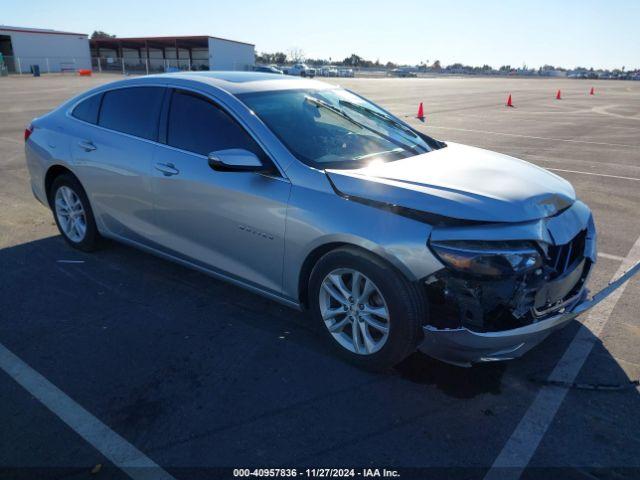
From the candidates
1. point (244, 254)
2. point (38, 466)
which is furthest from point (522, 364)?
point (38, 466)

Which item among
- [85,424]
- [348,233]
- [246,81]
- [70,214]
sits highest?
[246,81]

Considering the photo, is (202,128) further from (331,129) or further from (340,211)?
(340,211)

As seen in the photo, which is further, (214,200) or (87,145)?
(87,145)

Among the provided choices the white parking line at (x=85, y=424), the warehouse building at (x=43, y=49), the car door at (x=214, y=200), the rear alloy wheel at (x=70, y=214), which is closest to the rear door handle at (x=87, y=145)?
the rear alloy wheel at (x=70, y=214)

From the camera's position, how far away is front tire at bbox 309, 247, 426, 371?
287cm

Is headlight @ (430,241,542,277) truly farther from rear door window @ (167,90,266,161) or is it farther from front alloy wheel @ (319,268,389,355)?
rear door window @ (167,90,266,161)

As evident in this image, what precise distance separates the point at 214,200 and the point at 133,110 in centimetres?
137

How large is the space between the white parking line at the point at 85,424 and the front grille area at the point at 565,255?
7.43ft

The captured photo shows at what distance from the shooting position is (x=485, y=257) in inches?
106

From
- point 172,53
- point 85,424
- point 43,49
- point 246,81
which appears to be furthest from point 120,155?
point 172,53

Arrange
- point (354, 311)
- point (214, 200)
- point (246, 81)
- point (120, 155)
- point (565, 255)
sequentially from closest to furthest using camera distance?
Result: 1. point (565, 255)
2. point (354, 311)
3. point (214, 200)
4. point (246, 81)
5. point (120, 155)

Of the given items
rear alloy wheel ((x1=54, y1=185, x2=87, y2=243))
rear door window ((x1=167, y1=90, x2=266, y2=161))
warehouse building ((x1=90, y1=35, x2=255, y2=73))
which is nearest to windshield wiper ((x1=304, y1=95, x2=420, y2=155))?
rear door window ((x1=167, y1=90, x2=266, y2=161))

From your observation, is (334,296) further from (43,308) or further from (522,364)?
(43,308)

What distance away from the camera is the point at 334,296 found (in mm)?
3219
